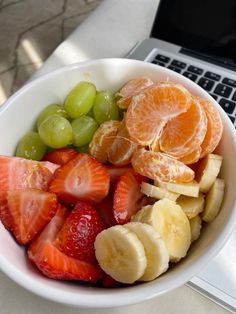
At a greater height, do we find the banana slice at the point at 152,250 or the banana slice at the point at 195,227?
the banana slice at the point at 152,250

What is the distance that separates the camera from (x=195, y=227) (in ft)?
1.58

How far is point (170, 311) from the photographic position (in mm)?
510

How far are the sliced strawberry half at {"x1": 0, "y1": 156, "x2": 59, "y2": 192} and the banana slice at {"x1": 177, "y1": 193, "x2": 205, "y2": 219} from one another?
0.14m

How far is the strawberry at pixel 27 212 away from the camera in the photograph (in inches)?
18.3

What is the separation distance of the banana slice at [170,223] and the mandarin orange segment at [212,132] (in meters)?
0.08

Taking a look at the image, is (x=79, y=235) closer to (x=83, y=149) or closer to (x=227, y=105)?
(x=83, y=149)

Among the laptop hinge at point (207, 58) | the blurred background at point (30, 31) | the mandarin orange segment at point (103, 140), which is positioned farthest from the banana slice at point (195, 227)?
the blurred background at point (30, 31)

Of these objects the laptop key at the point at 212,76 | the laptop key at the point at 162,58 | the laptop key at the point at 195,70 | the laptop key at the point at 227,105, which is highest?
the laptop key at the point at 162,58

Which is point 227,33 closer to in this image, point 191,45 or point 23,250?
point 191,45

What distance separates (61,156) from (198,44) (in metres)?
0.34

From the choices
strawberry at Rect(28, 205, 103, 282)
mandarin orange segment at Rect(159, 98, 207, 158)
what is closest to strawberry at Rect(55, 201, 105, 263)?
strawberry at Rect(28, 205, 103, 282)

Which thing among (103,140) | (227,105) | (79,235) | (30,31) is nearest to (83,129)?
(103,140)

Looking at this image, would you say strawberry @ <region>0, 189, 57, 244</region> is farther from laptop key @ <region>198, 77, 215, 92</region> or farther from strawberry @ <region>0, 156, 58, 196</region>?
laptop key @ <region>198, 77, 215, 92</region>

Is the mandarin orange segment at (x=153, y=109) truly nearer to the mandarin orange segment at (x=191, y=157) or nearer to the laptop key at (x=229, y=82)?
the mandarin orange segment at (x=191, y=157)
